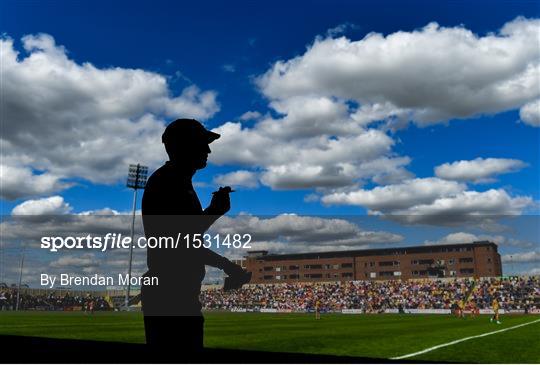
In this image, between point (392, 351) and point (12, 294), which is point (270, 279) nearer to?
point (12, 294)

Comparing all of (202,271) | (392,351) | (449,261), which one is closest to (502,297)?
(449,261)

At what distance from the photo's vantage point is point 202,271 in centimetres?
277

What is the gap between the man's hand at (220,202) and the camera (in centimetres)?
283

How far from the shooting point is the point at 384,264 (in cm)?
11594

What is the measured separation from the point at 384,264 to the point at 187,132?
386ft

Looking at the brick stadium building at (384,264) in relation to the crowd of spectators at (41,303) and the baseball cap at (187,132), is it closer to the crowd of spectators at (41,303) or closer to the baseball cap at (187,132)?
the crowd of spectators at (41,303)

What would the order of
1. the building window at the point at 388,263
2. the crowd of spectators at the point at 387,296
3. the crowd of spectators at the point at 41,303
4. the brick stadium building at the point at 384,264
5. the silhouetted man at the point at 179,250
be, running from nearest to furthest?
the silhouetted man at the point at 179,250 → the crowd of spectators at the point at 387,296 → the crowd of spectators at the point at 41,303 → the brick stadium building at the point at 384,264 → the building window at the point at 388,263

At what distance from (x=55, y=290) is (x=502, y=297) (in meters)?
72.3

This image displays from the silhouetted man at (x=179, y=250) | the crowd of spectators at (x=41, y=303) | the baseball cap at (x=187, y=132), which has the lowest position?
the crowd of spectators at (x=41, y=303)

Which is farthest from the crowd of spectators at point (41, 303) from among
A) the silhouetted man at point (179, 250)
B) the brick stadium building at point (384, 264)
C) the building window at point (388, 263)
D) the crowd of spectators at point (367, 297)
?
the silhouetted man at point (179, 250)

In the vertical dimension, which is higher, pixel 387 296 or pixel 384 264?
pixel 384 264

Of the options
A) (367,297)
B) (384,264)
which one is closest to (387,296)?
(367,297)

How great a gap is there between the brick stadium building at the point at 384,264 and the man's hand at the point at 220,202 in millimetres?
112871

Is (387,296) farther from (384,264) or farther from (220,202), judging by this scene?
(220,202)
